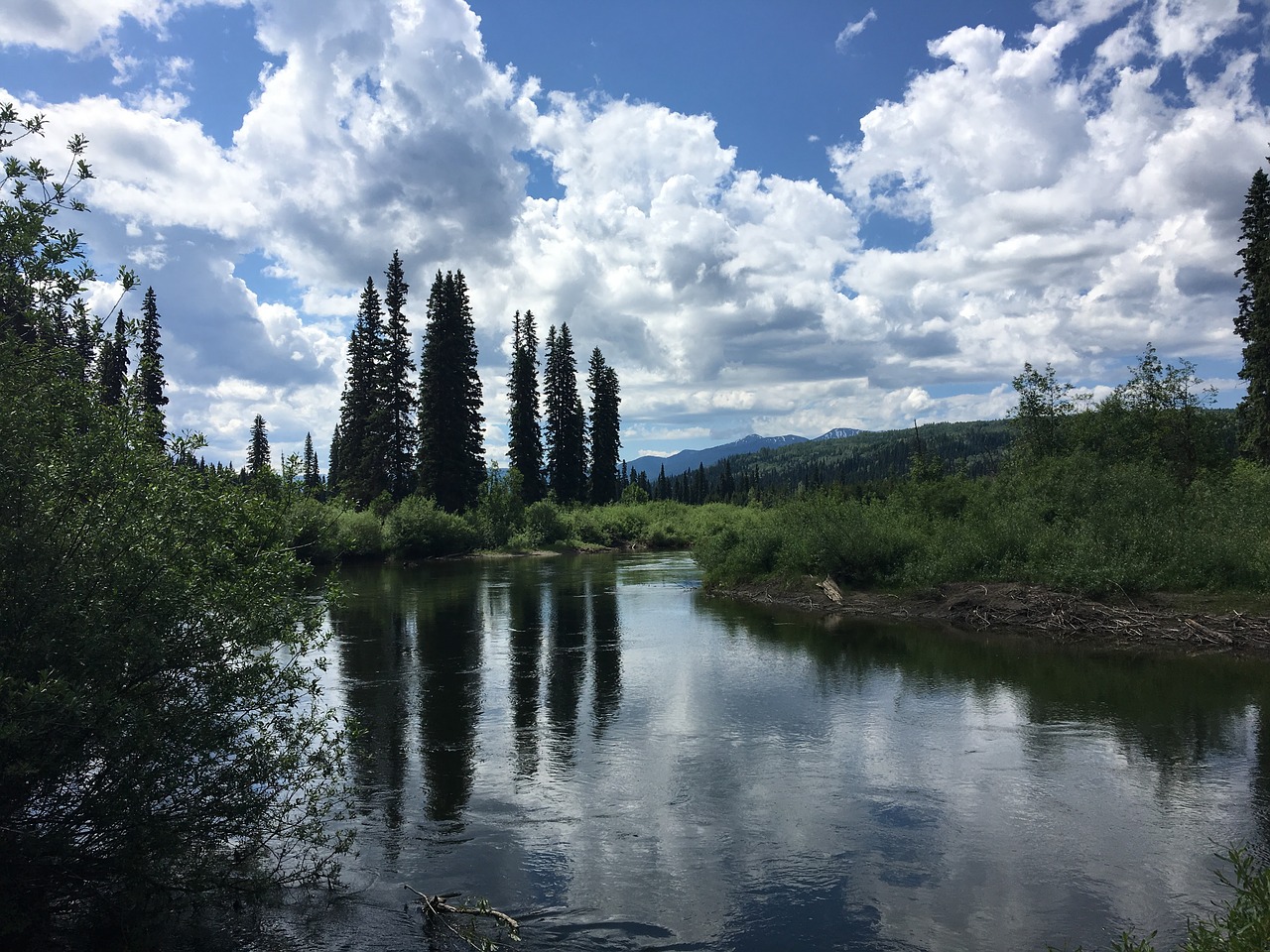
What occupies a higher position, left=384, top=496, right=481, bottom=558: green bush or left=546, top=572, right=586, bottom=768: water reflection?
left=384, top=496, right=481, bottom=558: green bush

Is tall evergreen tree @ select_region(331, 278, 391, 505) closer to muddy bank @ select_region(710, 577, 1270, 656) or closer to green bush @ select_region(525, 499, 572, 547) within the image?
green bush @ select_region(525, 499, 572, 547)

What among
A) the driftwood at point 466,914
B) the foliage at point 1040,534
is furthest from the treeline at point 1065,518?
the driftwood at point 466,914

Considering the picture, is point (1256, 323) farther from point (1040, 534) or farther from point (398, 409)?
point (398, 409)

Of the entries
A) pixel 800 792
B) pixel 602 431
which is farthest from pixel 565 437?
pixel 800 792

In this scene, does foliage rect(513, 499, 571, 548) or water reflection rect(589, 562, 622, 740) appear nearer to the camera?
water reflection rect(589, 562, 622, 740)

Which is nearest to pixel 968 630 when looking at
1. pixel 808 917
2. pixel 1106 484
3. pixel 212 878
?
pixel 1106 484

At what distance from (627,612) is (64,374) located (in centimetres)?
2048

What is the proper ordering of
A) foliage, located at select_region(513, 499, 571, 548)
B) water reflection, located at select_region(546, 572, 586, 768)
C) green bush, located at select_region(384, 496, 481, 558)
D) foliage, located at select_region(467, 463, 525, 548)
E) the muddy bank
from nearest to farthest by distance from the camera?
water reflection, located at select_region(546, 572, 586, 768), the muddy bank, green bush, located at select_region(384, 496, 481, 558), foliage, located at select_region(467, 463, 525, 548), foliage, located at select_region(513, 499, 571, 548)

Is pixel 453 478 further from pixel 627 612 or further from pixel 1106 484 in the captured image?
pixel 1106 484

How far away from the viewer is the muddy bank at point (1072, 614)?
1756 cm

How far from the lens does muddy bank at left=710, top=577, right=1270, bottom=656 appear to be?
17.6 metres

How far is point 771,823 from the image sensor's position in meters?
9.02

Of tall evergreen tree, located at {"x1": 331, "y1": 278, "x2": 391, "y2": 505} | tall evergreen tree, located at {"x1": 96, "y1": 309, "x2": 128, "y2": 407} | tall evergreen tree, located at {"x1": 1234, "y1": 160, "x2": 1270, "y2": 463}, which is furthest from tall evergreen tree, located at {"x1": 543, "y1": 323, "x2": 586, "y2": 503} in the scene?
tall evergreen tree, located at {"x1": 96, "y1": 309, "x2": 128, "y2": 407}

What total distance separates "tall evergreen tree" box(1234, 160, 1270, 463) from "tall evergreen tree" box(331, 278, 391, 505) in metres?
46.9
